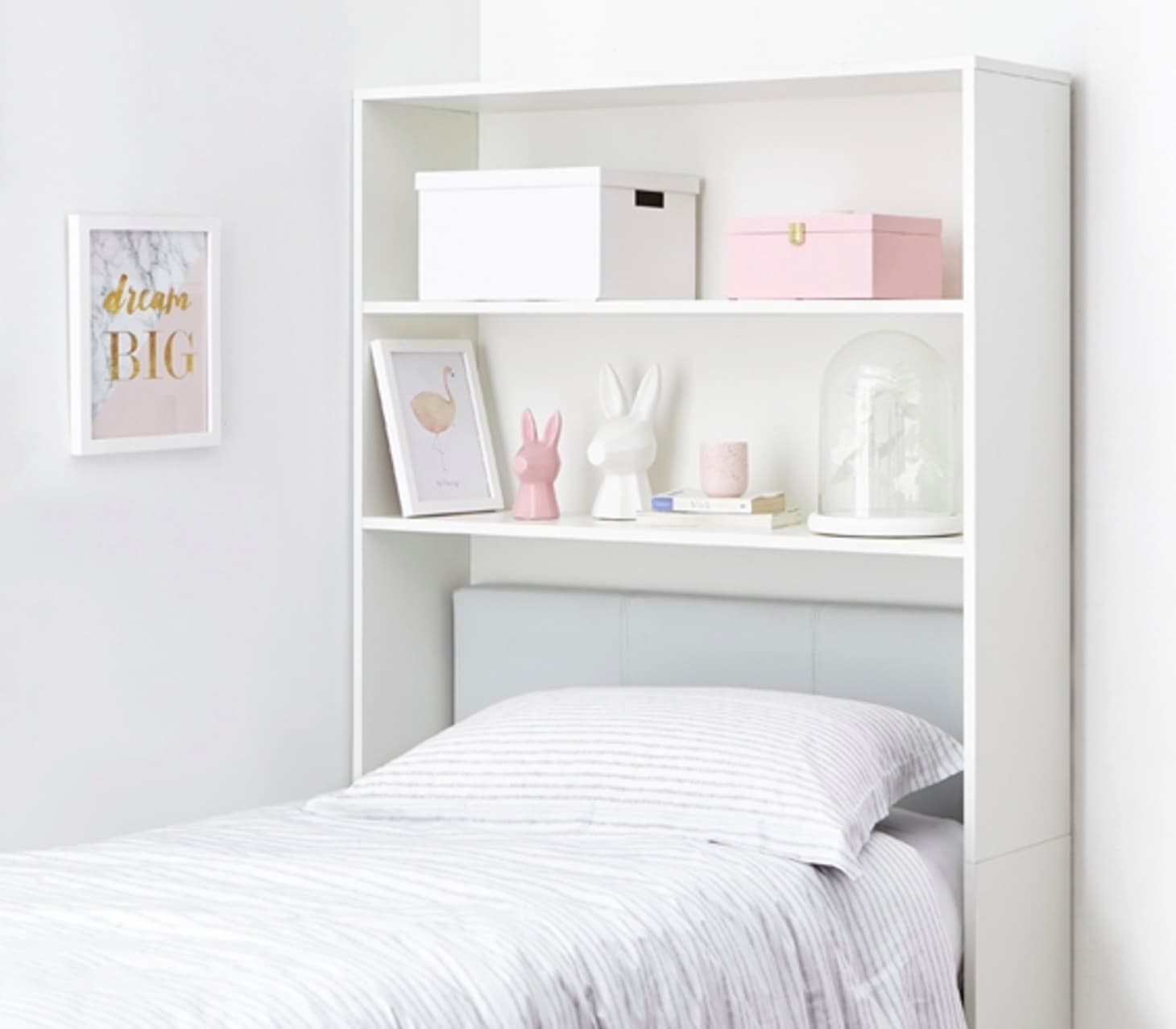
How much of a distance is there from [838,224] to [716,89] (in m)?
0.29

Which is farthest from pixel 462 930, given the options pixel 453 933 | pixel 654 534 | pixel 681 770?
pixel 654 534

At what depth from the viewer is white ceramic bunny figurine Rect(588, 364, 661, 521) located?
9.77 ft

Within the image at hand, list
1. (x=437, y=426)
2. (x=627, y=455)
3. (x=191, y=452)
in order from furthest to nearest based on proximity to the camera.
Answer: (x=437, y=426) < (x=627, y=455) < (x=191, y=452)

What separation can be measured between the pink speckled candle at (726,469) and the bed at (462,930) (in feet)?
1.79

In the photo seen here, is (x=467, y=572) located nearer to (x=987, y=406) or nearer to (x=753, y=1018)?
(x=987, y=406)

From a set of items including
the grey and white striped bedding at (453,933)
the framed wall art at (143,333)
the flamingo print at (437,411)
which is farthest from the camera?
the flamingo print at (437,411)

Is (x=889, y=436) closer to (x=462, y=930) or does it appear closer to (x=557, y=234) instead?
(x=557, y=234)

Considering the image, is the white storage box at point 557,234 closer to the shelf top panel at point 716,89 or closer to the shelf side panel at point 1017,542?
the shelf top panel at point 716,89

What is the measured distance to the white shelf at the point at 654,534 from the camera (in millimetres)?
2676

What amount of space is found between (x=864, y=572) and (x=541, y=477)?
49 cm

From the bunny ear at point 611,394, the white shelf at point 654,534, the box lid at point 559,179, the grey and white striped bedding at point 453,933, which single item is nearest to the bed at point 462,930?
the grey and white striped bedding at point 453,933

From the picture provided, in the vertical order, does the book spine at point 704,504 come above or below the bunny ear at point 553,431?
below

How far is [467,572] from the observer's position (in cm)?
331

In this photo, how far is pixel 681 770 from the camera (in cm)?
249
